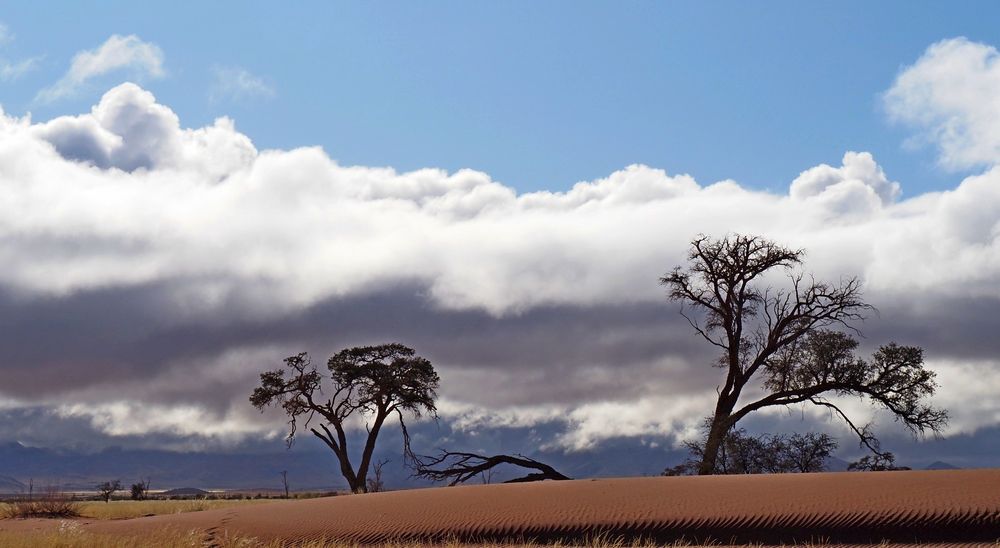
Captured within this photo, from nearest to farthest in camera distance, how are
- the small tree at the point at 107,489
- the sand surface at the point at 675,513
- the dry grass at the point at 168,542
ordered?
1. the dry grass at the point at 168,542
2. the sand surface at the point at 675,513
3. the small tree at the point at 107,489

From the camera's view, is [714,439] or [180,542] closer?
[180,542]

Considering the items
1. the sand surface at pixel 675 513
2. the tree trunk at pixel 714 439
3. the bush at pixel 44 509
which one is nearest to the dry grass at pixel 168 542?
the sand surface at pixel 675 513

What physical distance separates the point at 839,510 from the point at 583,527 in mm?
4109

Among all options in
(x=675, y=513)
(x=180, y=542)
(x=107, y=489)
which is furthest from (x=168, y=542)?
(x=107, y=489)

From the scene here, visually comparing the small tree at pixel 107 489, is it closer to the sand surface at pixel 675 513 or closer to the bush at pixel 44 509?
the bush at pixel 44 509

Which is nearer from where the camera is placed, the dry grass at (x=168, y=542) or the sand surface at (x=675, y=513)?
the dry grass at (x=168, y=542)

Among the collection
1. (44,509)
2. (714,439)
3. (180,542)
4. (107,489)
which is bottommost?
(180,542)

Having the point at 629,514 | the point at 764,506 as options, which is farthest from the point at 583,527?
the point at 764,506

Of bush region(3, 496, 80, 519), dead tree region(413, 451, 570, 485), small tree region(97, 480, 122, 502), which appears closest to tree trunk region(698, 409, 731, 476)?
dead tree region(413, 451, 570, 485)

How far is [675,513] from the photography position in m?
16.5

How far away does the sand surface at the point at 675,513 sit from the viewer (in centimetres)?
1537

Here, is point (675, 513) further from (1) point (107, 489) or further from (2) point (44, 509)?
(1) point (107, 489)

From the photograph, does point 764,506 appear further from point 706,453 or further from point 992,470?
point 706,453

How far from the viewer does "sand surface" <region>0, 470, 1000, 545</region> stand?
15367 millimetres
